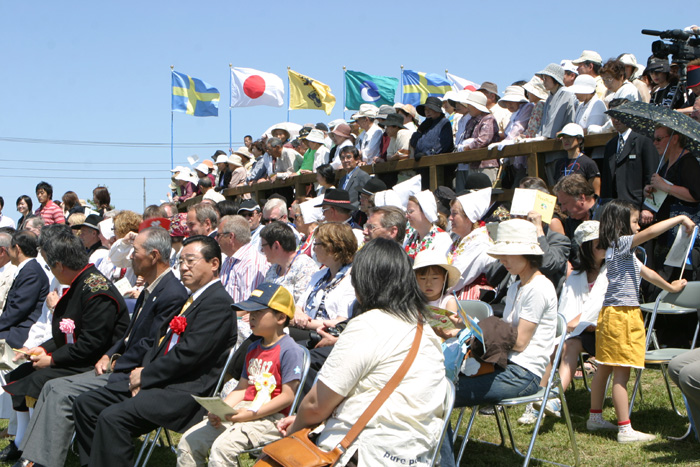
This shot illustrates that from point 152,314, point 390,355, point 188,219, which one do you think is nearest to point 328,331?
point 152,314

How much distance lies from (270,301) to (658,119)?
12.3ft

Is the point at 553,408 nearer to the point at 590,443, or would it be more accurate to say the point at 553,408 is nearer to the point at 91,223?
the point at 590,443

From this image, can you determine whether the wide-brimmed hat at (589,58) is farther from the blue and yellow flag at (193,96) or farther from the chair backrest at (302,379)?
the blue and yellow flag at (193,96)

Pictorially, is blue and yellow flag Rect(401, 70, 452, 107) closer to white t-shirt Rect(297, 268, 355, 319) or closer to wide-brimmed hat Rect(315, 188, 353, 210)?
wide-brimmed hat Rect(315, 188, 353, 210)

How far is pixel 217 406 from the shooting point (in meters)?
4.00

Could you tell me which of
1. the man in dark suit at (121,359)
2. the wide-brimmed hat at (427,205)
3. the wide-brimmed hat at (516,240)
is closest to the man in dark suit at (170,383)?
the man in dark suit at (121,359)

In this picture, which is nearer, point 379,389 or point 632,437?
point 379,389

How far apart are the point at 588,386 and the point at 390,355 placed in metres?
3.82

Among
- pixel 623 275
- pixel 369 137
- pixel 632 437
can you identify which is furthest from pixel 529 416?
pixel 369 137

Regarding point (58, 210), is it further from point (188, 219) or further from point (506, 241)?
point (506, 241)

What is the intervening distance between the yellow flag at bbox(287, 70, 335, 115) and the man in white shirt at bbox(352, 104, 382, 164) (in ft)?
17.4

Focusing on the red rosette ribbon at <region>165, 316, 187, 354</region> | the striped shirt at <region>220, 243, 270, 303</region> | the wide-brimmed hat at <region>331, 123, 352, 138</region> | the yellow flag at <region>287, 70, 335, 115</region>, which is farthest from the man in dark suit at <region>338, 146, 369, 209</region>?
the yellow flag at <region>287, 70, 335, 115</region>

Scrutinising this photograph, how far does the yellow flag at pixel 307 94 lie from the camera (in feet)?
55.9

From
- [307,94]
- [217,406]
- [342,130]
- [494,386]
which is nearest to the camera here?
[217,406]
